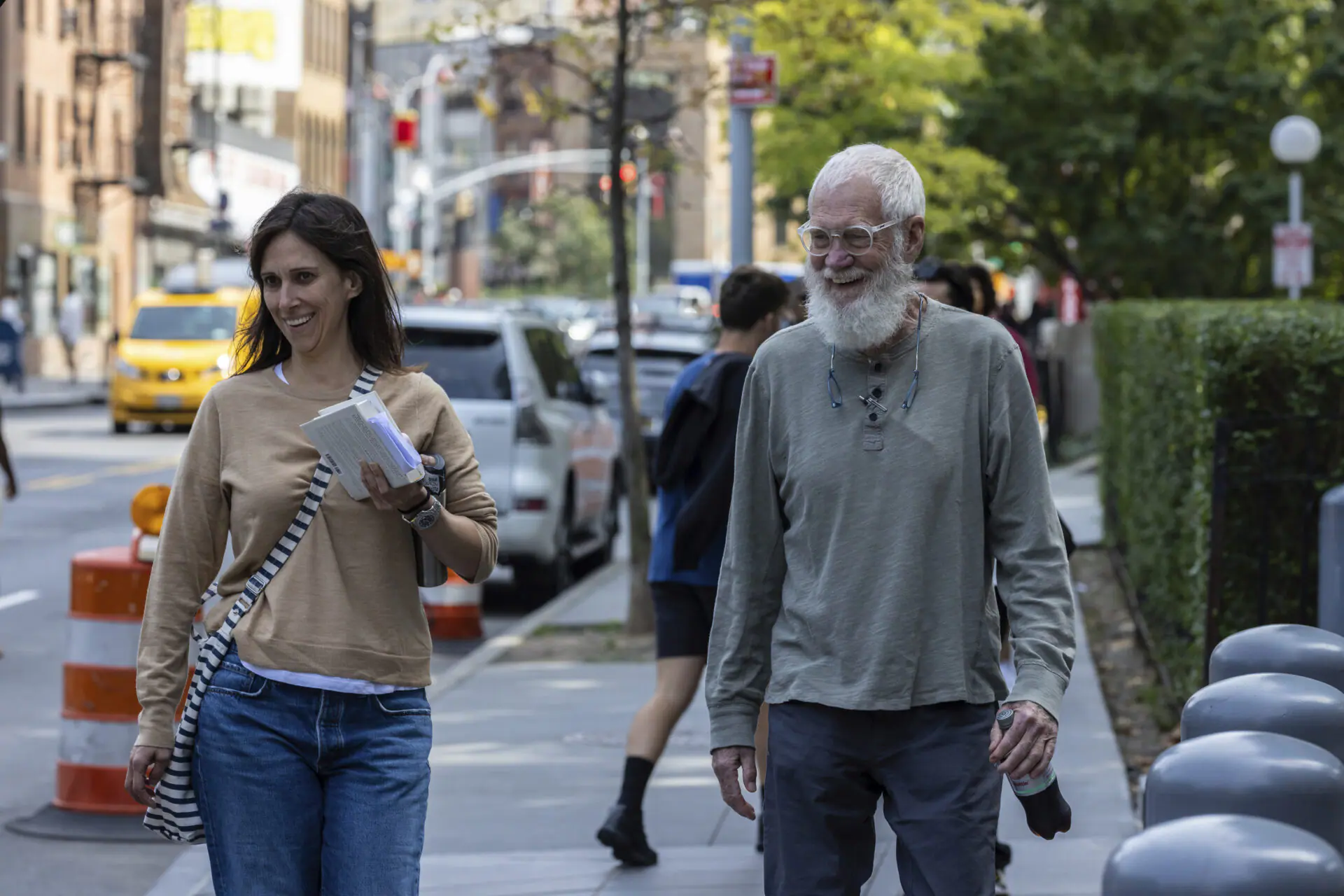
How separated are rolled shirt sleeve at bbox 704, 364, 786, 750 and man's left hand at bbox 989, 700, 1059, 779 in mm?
467


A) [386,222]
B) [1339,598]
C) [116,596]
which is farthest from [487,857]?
[386,222]

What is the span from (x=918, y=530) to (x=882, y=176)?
0.59 metres

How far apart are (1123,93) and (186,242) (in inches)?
1870

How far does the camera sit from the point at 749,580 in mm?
3902

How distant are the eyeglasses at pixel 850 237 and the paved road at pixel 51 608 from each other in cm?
378

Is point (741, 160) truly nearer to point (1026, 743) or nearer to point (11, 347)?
point (1026, 743)

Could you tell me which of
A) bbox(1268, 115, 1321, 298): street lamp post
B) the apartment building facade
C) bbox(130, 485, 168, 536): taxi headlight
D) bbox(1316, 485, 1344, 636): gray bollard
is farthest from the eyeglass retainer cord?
the apartment building facade

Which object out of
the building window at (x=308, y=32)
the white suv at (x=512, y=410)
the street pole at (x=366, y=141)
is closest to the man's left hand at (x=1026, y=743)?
the white suv at (x=512, y=410)

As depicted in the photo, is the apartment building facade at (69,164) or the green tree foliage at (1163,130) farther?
the apartment building facade at (69,164)

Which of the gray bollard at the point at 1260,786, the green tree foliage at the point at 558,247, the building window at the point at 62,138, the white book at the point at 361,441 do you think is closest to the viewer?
the gray bollard at the point at 1260,786

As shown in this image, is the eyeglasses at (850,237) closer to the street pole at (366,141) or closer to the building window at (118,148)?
the street pole at (366,141)

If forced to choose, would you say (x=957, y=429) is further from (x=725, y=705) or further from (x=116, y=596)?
(x=116, y=596)

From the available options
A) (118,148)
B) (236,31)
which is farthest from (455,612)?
(236,31)

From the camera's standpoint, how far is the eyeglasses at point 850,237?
12.6 feet
